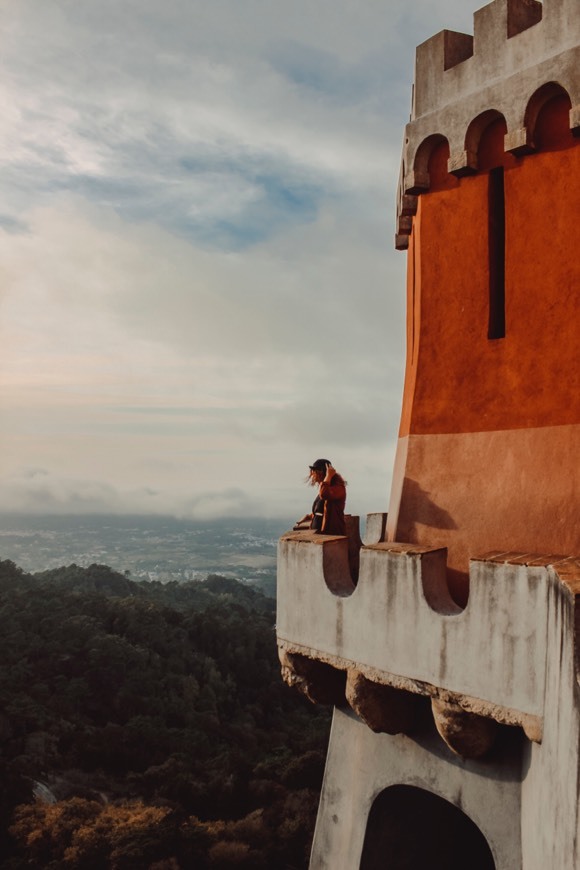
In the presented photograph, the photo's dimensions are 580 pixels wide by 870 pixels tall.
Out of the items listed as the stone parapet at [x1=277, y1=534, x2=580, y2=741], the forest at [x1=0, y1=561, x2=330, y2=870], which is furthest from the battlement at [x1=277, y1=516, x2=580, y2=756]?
the forest at [x1=0, y1=561, x2=330, y2=870]

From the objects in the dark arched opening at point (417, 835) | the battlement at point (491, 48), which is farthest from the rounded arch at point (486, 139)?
the dark arched opening at point (417, 835)

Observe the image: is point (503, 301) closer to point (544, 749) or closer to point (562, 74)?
point (562, 74)

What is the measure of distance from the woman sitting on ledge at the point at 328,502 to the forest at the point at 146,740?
16.7 meters

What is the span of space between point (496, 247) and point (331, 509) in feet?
10.6

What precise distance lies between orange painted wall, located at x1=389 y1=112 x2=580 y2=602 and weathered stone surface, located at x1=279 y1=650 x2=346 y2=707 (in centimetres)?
151

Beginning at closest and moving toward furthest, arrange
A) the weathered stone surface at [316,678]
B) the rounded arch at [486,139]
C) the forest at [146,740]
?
the rounded arch at [486,139], the weathered stone surface at [316,678], the forest at [146,740]

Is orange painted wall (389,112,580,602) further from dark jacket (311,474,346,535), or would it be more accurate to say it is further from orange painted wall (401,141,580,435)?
dark jacket (311,474,346,535)

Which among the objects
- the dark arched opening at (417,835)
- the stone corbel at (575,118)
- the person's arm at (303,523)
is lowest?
the dark arched opening at (417,835)

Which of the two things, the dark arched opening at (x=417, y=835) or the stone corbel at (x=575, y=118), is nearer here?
the stone corbel at (x=575, y=118)

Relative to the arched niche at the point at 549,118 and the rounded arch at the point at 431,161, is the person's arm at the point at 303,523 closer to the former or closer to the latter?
the rounded arch at the point at 431,161

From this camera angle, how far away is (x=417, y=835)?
7.58 metres

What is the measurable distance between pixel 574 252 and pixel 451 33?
108 inches

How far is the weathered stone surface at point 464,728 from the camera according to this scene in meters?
5.51

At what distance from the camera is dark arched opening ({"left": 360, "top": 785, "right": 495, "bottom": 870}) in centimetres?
726
